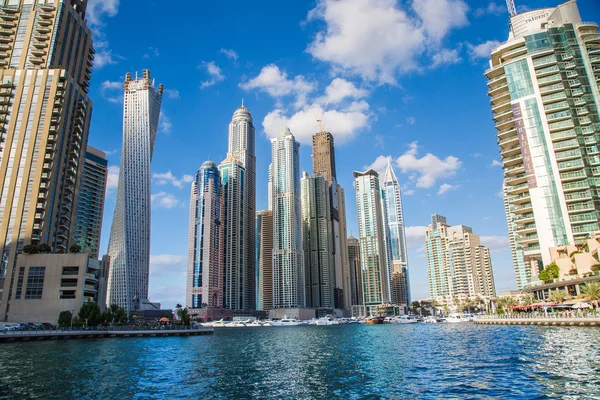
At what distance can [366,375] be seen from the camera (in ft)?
132

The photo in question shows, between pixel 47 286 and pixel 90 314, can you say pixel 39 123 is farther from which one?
pixel 90 314

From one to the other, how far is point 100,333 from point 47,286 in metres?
19.9

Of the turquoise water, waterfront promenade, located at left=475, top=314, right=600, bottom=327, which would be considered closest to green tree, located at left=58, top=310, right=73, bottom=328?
the turquoise water

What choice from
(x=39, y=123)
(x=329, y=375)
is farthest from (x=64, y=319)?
(x=329, y=375)

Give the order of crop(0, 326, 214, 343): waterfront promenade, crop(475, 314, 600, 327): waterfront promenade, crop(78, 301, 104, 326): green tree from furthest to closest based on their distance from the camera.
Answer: crop(78, 301, 104, 326): green tree → crop(0, 326, 214, 343): waterfront promenade → crop(475, 314, 600, 327): waterfront promenade

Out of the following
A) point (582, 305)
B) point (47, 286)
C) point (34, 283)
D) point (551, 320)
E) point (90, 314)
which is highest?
point (34, 283)

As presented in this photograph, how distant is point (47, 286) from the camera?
11119cm

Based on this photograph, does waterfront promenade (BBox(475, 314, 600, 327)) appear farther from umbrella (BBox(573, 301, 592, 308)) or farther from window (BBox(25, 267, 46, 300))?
window (BBox(25, 267, 46, 300))

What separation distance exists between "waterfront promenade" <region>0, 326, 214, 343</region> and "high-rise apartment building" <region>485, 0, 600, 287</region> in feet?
334

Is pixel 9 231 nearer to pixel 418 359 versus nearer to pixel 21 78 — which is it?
pixel 21 78

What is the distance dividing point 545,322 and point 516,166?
5018 centimetres

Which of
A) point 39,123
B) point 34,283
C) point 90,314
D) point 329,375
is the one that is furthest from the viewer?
point 39,123

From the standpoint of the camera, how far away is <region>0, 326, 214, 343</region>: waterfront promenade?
86312 millimetres

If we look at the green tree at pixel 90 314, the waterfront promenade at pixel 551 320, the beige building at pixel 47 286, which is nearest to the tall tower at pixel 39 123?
the beige building at pixel 47 286
